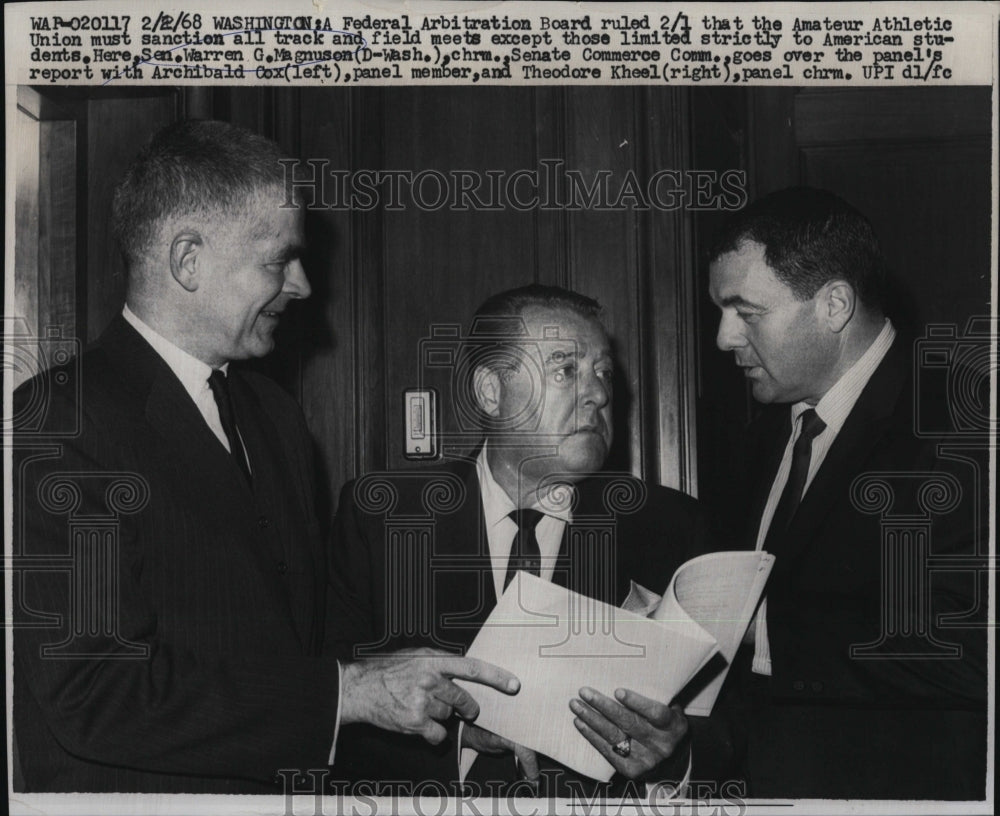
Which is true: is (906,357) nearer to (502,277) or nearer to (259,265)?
(502,277)

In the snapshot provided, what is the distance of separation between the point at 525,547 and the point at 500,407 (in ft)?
0.75

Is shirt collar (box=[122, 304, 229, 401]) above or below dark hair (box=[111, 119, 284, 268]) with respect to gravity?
below

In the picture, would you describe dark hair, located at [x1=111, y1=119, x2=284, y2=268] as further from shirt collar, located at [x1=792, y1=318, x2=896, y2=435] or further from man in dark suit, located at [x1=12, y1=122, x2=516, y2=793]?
shirt collar, located at [x1=792, y1=318, x2=896, y2=435]

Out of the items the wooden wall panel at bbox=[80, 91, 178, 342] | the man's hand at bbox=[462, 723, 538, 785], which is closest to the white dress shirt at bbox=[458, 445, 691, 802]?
the man's hand at bbox=[462, 723, 538, 785]

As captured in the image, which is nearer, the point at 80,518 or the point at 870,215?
the point at 80,518

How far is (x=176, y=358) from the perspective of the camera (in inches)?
60.3

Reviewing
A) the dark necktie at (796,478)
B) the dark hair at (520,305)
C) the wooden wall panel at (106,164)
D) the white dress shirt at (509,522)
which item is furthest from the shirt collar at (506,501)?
the wooden wall panel at (106,164)

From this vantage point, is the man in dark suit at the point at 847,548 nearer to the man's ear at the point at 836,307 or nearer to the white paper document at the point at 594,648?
the man's ear at the point at 836,307

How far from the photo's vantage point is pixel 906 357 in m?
1.65

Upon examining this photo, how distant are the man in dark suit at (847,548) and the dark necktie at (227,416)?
2.71 feet

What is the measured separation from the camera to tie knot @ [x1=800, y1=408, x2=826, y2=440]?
1659 millimetres

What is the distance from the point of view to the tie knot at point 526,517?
1628mm

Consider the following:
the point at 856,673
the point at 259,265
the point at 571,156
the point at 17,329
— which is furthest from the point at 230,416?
the point at 856,673

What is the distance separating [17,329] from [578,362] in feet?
2.95
